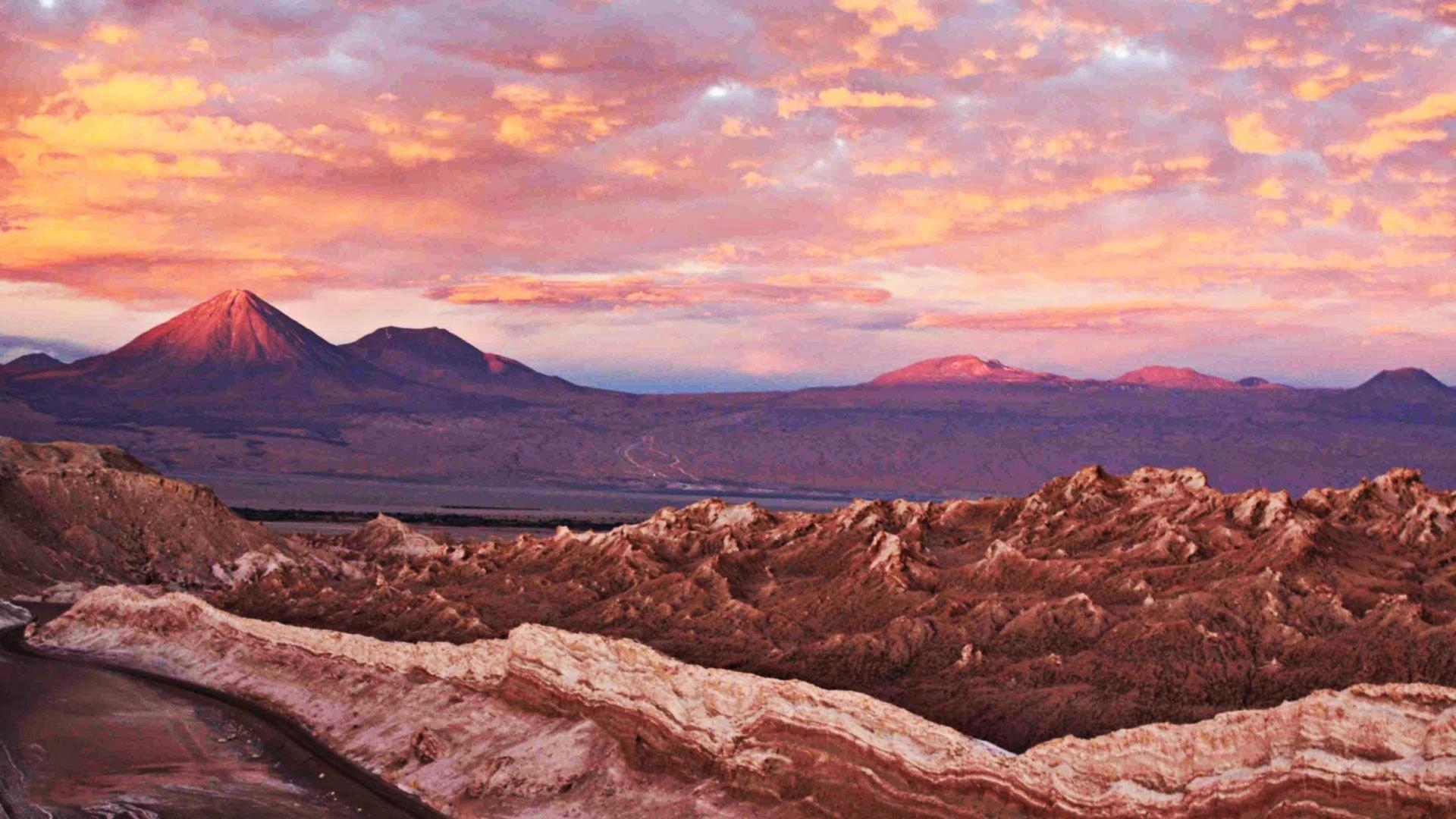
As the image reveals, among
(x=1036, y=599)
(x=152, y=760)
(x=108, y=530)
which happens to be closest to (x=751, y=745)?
(x=1036, y=599)

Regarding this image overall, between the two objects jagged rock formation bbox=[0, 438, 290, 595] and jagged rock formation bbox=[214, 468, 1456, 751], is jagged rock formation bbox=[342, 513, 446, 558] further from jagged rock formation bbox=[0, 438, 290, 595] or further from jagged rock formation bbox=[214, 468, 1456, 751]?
jagged rock formation bbox=[214, 468, 1456, 751]

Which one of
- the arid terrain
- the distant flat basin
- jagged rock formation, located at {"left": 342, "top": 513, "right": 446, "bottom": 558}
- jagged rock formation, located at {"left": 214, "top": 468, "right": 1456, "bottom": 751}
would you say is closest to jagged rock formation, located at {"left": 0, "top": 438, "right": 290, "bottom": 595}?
jagged rock formation, located at {"left": 342, "top": 513, "right": 446, "bottom": 558}

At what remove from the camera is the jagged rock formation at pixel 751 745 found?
1883 centimetres

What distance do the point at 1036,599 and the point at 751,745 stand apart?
27.0ft

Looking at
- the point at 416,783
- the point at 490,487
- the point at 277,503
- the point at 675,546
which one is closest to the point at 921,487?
the point at 490,487

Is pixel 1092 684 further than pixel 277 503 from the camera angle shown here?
No

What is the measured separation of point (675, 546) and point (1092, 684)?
19848 mm

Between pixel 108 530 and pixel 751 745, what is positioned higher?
pixel 108 530

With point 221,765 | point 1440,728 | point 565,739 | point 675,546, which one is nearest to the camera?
point 1440,728

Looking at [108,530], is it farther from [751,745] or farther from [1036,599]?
[1036,599]

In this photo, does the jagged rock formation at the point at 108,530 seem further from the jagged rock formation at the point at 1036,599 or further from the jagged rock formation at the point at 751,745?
the jagged rock formation at the point at 751,745

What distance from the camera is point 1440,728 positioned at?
18.2m

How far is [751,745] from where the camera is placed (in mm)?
25578

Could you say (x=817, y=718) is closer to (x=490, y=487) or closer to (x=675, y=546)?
(x=675, y=546)
